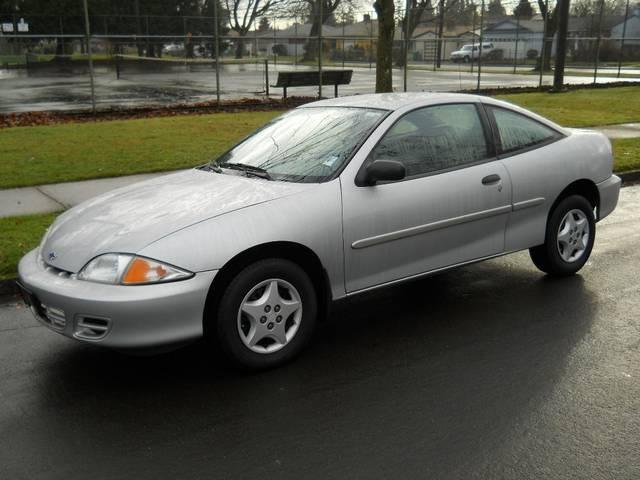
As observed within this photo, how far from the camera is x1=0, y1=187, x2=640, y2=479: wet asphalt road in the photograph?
331 centimetres

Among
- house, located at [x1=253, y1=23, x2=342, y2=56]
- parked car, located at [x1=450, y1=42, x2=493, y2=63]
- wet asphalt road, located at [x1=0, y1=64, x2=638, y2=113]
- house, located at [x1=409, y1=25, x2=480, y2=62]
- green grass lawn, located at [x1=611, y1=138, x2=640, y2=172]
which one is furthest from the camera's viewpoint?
parked car, located at [x1=450, y1=42, x2=493, y2=63]

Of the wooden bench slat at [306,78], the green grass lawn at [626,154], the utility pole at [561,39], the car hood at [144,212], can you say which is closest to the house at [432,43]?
the utility pole at [561,39]

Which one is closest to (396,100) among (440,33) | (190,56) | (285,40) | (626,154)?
(626,154)

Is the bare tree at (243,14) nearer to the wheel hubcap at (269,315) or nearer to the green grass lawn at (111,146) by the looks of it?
the green grass lawn at (111,146)

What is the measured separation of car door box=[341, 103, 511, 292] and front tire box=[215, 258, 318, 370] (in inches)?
15.8

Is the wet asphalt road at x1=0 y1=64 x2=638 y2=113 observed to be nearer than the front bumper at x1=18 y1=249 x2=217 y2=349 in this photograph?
No

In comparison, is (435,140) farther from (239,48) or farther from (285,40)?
(285,40)

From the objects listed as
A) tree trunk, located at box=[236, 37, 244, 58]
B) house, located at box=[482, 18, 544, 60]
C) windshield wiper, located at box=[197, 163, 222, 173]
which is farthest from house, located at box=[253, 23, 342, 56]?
windshield wiper, located at box=[197, 163, 222, 173]

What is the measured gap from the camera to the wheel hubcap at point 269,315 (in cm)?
413

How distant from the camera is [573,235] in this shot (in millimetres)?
5906

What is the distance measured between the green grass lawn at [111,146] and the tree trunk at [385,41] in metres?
3.21

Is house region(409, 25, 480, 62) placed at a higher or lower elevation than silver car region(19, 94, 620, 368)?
higher

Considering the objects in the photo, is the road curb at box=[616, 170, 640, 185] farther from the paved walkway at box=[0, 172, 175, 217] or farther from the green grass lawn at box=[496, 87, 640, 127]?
the paved walkway at box=[0, 172, 175, 217]

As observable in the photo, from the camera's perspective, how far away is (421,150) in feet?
16.5
